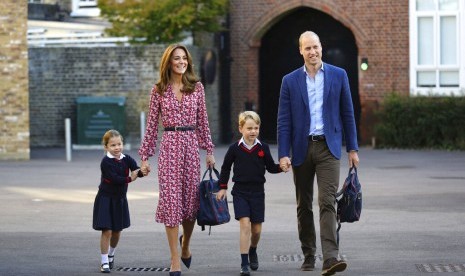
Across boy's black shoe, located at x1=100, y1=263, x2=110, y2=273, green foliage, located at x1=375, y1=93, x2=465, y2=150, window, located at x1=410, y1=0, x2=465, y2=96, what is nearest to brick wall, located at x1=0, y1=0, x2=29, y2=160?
green foliage, located at x1=375, y1=93, x2=465, y2=150

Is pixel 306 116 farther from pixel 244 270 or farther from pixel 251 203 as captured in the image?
pixel 244 270

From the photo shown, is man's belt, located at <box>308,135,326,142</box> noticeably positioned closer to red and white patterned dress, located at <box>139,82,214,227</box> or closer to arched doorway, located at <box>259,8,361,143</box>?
red and white patterned dress, located at <box>139,82,214,227</box>

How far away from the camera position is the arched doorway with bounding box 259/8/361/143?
3372 cm

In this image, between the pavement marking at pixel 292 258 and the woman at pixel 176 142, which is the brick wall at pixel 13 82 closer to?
the pavement marking at pixel 292 258

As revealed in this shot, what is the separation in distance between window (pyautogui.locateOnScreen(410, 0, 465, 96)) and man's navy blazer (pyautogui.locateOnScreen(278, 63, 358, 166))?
2046cm

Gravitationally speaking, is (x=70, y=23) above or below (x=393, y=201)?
above

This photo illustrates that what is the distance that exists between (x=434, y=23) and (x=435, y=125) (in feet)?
8.80

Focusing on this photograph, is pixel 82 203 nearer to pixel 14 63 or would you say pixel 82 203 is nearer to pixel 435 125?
pixel 14 63

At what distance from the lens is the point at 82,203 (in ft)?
60.6

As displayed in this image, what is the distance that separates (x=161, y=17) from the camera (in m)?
32.1

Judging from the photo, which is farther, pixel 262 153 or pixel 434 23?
pixel 434 23

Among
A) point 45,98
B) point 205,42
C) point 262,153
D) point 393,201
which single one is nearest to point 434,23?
point 205,42

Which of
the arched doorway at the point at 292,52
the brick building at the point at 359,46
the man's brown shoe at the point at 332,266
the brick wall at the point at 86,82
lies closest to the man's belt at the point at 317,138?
the man's brown shoe at the point at 332,266

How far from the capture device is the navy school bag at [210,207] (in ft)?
36.8
